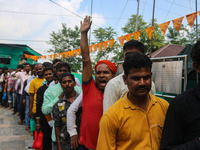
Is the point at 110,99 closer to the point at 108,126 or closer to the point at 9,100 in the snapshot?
the point at 108,126

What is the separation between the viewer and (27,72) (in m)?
6.64

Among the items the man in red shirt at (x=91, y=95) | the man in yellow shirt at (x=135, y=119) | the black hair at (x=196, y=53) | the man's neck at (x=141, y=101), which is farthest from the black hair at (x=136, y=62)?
the man in red shirt at (x=91, y=95)

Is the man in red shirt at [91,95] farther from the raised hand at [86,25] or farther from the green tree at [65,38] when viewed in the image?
the green tree at [65,38]

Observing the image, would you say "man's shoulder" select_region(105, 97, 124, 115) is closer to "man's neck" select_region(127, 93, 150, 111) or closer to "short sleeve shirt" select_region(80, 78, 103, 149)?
"man's neck" select_region(127, 93, 150, 111)

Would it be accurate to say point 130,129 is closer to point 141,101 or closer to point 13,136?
point 141,101

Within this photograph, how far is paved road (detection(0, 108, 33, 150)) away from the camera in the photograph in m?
4.71

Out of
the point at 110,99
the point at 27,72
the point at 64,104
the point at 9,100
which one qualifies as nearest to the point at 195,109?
the point at 110,99

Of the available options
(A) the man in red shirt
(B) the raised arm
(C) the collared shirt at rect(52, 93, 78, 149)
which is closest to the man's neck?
(A) the man in red shirt

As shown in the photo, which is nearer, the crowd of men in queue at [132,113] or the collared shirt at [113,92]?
the crowd of men in queue at [132,113]

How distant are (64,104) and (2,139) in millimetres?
3628

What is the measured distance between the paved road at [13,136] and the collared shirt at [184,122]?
436cm

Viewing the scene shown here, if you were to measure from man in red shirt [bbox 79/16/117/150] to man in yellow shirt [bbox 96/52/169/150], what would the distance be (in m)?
0.55

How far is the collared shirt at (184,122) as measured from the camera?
1060mm

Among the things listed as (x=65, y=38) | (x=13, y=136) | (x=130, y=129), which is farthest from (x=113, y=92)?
(x=65, y=38)
